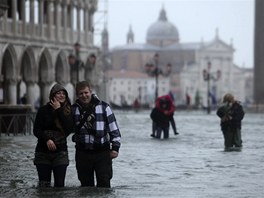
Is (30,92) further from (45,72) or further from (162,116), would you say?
(162,116)

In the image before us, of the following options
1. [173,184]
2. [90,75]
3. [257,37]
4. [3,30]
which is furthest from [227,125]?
[257,37]

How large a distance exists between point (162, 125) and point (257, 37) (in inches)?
1661

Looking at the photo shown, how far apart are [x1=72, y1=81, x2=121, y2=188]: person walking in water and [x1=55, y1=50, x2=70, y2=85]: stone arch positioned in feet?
159

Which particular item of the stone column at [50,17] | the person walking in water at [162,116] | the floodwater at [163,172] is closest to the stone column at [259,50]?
the stone column at [50,17]

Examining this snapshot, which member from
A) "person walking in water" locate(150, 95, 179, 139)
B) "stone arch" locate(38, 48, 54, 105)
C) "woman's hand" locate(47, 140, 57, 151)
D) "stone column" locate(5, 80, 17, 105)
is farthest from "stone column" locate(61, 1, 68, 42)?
"woman's hand" locate(47, 140, 57, 151)

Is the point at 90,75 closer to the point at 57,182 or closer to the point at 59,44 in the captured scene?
the point at 59,44

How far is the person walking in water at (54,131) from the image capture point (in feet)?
40.4

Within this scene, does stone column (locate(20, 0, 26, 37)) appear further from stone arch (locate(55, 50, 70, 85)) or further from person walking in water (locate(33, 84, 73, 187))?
person walking in water (locate(33, 84, 73, 187))

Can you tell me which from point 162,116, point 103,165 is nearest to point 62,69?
point 162,116

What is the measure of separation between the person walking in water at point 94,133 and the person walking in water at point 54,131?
154 mm

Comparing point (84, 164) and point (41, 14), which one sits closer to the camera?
point (84, 164)

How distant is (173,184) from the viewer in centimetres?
1501

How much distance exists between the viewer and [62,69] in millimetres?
60875

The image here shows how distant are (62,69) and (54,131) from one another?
1912 inches
